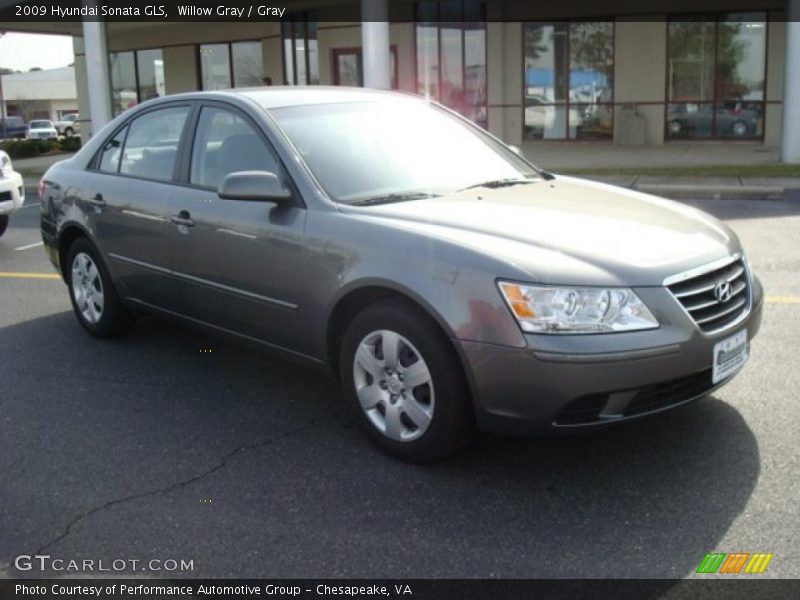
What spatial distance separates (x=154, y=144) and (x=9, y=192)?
18.7 ft

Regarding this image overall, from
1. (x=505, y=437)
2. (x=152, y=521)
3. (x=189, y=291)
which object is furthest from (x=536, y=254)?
(x=189, y=291)

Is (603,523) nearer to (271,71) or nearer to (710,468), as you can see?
(710,468)

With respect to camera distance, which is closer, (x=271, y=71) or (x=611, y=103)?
(x=611, y=103)

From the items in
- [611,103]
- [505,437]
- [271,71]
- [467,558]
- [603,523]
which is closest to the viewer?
[467,558]

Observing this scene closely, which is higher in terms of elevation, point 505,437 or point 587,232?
point 587,232

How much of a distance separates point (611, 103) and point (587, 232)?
18209mm

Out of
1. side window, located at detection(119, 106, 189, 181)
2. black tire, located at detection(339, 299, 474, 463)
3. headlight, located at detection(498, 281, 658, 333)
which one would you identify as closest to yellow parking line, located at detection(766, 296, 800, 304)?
headlight, located at detection(498, 281, 658, 333)

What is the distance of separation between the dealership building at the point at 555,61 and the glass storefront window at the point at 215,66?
22.5 inches

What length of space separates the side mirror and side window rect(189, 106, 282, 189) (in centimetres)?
25

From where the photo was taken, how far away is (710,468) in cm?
377

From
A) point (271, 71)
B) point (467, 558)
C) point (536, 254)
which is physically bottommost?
point (467, 558)

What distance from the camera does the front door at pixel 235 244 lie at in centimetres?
434

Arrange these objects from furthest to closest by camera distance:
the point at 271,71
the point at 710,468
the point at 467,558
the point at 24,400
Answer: the point at 271,71, the point at 24,400, the point at 710,468, the point at 467,558

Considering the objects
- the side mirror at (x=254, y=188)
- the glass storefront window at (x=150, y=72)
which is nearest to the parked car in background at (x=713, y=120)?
the glass storefront window at (x=150, y=72)
